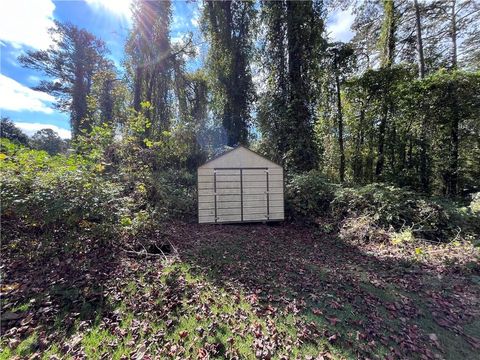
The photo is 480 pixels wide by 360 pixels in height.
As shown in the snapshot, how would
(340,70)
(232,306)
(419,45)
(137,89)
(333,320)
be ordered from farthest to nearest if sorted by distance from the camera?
(137,89) < (340,70) < (419,45) < (232,306) < (333,320)

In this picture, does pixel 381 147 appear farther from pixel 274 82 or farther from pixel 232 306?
pixel 232 306

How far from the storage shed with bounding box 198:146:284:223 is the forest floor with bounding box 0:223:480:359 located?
2.57 metres

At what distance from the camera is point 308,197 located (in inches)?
290

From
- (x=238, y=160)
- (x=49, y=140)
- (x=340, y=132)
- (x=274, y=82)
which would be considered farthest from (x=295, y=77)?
(x=49, y=140)

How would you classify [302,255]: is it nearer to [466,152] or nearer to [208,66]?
[466,152]

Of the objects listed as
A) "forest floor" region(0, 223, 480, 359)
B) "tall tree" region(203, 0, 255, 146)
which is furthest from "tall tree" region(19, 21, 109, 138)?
"forest floor" region(0, 223, 480, 359)

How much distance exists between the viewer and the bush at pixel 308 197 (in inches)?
283

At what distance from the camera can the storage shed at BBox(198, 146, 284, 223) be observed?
22.0 feet

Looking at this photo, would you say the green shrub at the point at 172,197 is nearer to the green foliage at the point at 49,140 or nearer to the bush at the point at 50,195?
the bush at the point at 50,195

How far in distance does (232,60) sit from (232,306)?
1165cm

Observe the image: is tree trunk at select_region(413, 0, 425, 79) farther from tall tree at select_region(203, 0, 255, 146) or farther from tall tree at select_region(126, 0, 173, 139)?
tall tree at select_region(126, 0, 173, 139)

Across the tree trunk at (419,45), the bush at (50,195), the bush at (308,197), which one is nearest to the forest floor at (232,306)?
the bush at (50,195)

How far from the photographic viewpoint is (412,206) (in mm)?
5738

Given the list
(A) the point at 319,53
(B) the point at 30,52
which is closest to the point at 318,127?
(A) the point at 319,53
